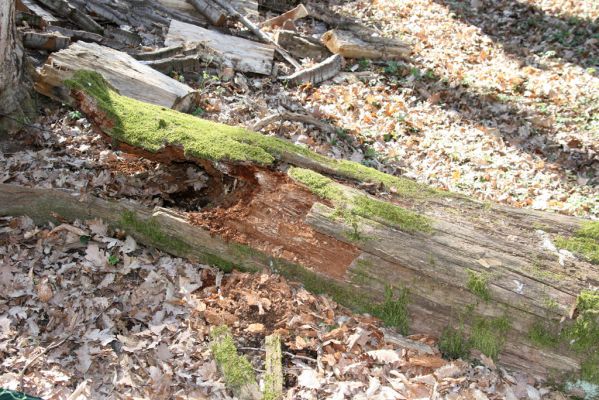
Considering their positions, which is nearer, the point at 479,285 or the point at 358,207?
the point at 479,285

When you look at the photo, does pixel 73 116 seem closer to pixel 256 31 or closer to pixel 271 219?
pixel 271 219

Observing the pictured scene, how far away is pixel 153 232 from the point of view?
4.88 metres

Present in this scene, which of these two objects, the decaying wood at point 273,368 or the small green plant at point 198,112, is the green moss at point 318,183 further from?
the small green plant at point 198,112

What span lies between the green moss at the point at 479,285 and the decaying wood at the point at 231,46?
537 cm

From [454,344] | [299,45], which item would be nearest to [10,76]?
[299,45]

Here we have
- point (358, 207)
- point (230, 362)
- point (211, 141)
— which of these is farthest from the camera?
point (211, 141)

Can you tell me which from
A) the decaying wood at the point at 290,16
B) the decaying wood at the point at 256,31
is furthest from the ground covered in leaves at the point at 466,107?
the decaying wood at the point at 256,31

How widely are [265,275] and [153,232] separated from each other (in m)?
1.15

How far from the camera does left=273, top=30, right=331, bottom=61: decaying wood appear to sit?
9305mm

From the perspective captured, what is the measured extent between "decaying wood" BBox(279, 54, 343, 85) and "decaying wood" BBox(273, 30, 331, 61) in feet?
1.10

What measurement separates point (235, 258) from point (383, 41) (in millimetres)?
6527

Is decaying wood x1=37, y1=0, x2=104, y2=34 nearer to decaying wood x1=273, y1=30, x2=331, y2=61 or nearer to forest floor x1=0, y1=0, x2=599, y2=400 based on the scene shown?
forest floor x1=0, y1=0, x2=599, y2=400

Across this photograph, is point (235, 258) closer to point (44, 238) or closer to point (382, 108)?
point (44, 238)

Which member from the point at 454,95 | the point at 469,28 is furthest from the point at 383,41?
the point at 469,28
